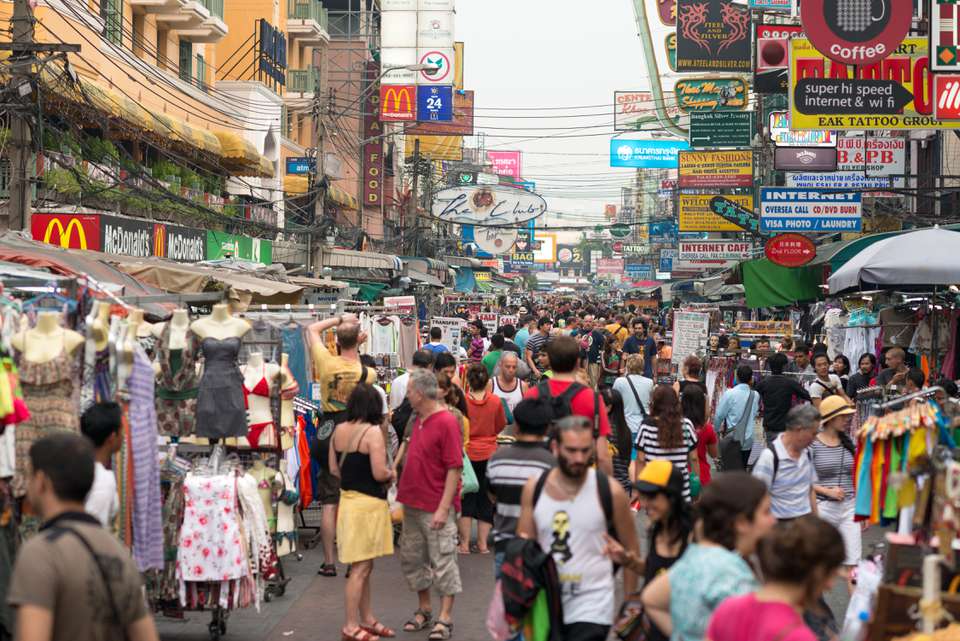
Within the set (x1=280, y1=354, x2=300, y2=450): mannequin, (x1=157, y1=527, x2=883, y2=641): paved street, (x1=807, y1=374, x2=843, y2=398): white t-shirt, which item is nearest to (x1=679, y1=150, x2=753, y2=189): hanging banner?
(x1=807, y1=374, x2=843, y2=398): white t-shirt

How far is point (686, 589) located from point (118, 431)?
3157 millimetres

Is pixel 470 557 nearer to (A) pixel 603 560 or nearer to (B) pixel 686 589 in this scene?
(A) pixel 603 560

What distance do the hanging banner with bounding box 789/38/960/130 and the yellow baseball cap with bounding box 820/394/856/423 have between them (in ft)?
25.2

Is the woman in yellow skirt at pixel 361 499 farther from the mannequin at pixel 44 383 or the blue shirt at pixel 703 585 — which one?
the blue shirt at pixel 703 585

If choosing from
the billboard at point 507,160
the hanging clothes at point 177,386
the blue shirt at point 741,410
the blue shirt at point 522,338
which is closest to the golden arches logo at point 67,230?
the blue shirt at point 522,338

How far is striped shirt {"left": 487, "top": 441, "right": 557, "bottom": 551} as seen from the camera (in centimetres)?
734

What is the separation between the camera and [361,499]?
8.92 m

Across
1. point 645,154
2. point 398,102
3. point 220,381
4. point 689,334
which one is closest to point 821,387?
→ point 220,381

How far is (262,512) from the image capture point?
28.7ft

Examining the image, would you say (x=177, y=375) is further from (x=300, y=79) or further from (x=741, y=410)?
(x=300, y=79)

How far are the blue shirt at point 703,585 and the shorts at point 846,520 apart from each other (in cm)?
441

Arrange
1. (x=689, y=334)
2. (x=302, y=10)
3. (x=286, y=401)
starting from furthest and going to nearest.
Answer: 1. (x=302, y=10)
2. (x=689, y=334)
3. (x=286, y=401)

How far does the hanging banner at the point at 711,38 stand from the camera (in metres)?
31.3

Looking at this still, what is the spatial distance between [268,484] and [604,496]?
3.73 meters
